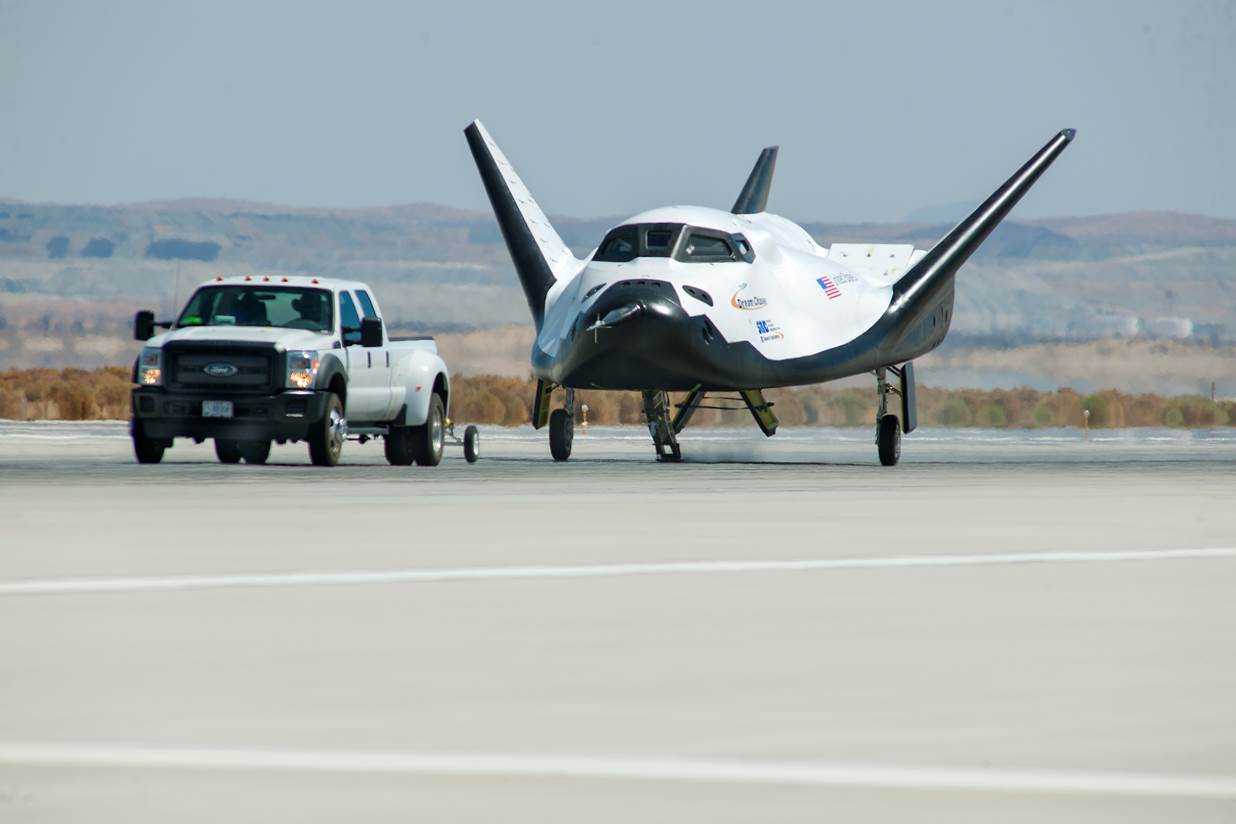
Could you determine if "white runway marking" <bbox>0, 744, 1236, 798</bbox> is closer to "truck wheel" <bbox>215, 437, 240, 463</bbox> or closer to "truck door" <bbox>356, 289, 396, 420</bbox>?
"truck door" <bbox>356, 289, 396, 420</bbox>

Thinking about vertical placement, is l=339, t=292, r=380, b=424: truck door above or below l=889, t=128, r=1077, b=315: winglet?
below

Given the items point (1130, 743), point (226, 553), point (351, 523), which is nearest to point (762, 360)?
point (351, 523)

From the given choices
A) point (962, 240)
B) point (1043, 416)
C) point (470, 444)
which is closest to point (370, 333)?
point (470, 444)

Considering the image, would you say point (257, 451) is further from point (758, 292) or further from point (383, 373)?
point (758, 292)

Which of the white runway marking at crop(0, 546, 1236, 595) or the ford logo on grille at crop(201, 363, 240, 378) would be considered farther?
the ford logo on grille at crop(201, 363, 240, 378)

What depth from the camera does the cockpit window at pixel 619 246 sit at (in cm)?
2920

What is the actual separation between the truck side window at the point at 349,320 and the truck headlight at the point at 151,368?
92.7 inches

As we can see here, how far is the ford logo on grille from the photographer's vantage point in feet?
90.1

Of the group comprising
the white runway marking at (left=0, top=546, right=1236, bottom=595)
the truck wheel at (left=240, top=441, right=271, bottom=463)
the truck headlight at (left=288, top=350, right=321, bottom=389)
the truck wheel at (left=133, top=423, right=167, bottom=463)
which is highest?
the truck headlight at (left=288, top=350, right=321, bottom=389)

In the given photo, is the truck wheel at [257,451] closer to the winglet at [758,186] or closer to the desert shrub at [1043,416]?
the winglet at [758,186]

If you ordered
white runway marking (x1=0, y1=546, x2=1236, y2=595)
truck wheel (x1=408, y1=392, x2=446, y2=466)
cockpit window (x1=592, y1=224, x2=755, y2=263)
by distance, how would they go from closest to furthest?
1. white runway marking (x1=0, y1=546, x2=1236, y2=595)
2. cockpit window (x1=592, y1=224, x2=755, y2=263)
3. truck wheel (x1=408, y1=392, x2=446, y2=466)

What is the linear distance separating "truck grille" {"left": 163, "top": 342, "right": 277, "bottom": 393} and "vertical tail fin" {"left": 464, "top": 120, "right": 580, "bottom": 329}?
251 inches

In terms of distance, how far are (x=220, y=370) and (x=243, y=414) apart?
1.97 feet

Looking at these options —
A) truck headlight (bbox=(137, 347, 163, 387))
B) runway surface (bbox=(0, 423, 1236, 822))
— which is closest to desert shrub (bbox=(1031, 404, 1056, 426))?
truck headlight (bbox=(137, 347, 163, 387))
